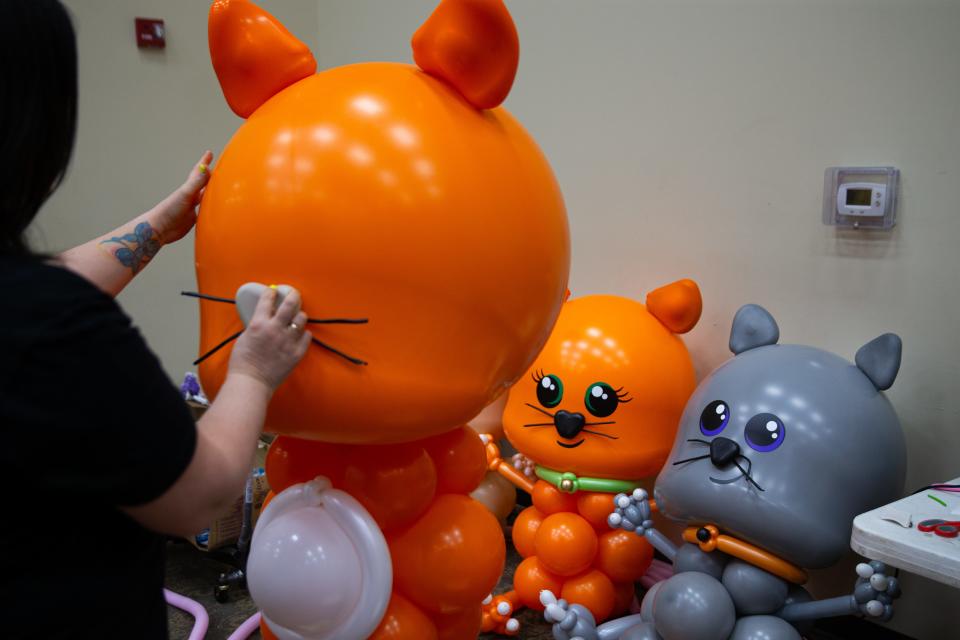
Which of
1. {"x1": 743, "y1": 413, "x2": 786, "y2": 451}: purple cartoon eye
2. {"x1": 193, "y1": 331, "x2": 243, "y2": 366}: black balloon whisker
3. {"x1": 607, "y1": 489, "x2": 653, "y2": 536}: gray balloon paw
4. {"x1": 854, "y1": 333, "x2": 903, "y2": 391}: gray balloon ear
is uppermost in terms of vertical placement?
{"x1": 193, "y1": 331, "x2": 243, "y2": 366}: black balloon whisker

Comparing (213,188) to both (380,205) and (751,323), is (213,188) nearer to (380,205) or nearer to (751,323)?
(380,205)

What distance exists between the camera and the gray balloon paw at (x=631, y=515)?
1.95 metres

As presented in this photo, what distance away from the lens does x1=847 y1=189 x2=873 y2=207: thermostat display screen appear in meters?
2.07

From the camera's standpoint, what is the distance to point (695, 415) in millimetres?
1946

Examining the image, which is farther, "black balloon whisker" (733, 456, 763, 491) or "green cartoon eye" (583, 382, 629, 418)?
"green cartoon eye" (583, 382, 629, 418)

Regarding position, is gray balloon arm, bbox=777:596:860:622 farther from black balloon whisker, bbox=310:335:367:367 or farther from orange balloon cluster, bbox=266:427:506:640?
black balloon whisker, bbox=310:335:367:367

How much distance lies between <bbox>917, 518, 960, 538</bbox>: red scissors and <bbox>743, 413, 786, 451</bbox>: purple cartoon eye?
377mm

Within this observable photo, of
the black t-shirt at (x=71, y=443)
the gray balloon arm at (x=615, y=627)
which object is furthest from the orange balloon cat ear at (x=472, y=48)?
the gray balloon arm at (x=615, y=627)

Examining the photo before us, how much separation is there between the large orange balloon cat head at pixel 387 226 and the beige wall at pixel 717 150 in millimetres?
881

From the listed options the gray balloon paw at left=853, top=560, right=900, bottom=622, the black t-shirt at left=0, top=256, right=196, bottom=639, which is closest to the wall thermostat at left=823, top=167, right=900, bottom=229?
the gray balloon paw at left=853, top=560, right=900, bottom=622

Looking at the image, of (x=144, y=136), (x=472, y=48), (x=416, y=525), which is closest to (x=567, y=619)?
(x=416, y=525)

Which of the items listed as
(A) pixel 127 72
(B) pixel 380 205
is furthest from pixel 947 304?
(A) pixel 127 72

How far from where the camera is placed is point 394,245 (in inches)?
43.1

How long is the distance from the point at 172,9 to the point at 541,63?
5.03 ft
